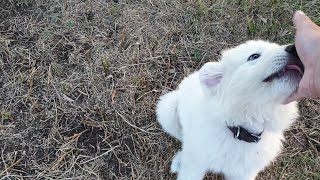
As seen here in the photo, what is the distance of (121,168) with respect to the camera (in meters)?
3.02

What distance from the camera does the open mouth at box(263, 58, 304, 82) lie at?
75.0 inches

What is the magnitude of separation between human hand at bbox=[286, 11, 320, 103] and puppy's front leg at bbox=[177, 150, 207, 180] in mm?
828

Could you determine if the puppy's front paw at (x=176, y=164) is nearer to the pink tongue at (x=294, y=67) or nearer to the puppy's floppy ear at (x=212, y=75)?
the puppy's floppy ear at (x=212, y=75)

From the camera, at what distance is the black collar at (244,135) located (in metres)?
2.25

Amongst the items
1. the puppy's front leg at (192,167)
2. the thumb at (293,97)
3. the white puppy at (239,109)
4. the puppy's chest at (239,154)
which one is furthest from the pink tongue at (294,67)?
the puppy's front leg at (192,167)

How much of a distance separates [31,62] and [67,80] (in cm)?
31

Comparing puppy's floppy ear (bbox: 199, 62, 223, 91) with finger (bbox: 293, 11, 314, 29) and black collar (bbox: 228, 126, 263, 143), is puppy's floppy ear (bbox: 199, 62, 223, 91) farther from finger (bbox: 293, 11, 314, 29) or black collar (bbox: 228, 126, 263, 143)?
finger (bbox: 293, 11, 314, 29)

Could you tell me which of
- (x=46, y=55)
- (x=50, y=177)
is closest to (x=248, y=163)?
(x=50, y=177)

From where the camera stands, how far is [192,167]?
2.54 meters

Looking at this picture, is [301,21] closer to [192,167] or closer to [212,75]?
[212,75]

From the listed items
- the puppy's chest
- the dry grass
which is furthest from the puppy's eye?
the dry grass

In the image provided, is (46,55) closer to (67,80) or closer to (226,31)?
(67,80)

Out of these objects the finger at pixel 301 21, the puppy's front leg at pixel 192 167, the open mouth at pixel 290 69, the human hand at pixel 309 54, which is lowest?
the puppy's front leg at pixel 192 167

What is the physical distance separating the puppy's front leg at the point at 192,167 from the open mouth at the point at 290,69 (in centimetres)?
70
